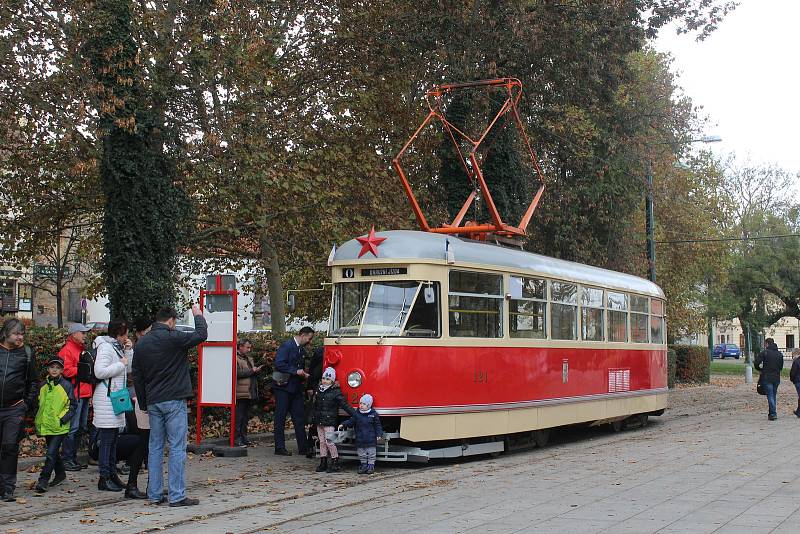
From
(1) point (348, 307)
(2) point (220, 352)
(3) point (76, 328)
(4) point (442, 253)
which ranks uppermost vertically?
(4) point (442, 253)

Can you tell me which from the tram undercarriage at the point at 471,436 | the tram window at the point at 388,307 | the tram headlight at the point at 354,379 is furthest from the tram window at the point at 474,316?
the tram headlight at the point at 354,379

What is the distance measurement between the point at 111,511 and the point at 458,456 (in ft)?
18.1

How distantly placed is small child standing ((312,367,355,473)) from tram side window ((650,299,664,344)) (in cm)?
958

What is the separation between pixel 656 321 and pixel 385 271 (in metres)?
9.42

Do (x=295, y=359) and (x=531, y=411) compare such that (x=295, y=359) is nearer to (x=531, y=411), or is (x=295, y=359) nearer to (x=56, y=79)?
(x=531, y=411)

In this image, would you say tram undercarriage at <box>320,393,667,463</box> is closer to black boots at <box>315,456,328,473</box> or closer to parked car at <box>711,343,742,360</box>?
black boots at <box>315,456,328,473</box>

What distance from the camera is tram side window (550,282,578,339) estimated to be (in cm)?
1581

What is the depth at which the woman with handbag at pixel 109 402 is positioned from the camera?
34.7ft

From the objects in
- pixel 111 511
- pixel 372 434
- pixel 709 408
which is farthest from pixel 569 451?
pixel 709 408

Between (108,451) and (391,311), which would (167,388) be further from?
(391,311)

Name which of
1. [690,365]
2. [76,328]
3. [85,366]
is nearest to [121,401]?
[85,366]

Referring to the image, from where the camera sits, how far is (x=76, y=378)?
11859 mm

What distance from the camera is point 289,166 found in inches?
821

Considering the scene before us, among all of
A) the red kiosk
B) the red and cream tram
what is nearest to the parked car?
the red and cream tram
